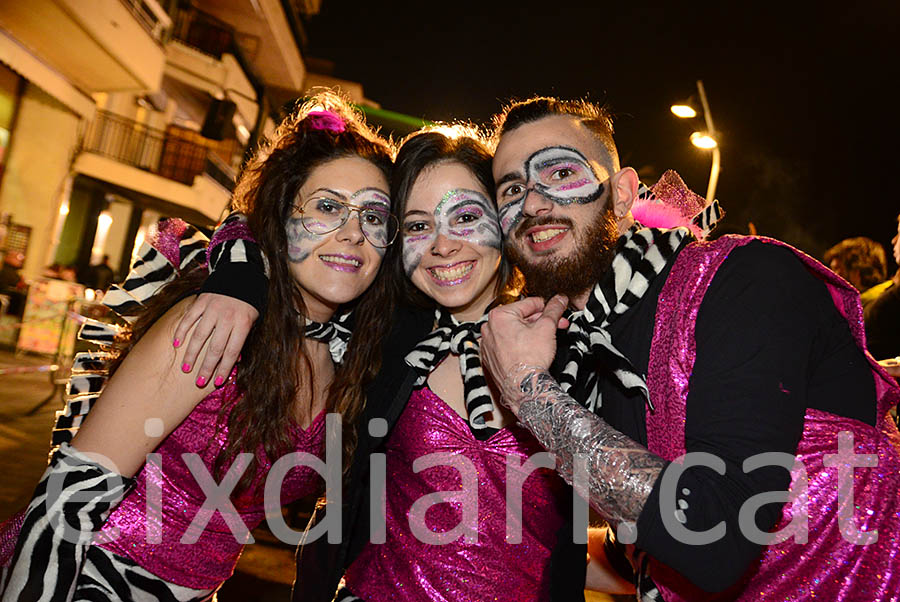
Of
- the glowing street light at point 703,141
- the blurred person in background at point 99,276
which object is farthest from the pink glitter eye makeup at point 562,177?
the blurred person in background at point 99,276

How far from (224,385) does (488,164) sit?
4.76 ft

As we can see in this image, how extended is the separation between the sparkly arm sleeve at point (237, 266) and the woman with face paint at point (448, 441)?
0.63 metres

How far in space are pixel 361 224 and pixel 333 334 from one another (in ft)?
1.61

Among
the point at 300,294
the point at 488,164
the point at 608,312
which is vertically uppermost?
the point at 488,164

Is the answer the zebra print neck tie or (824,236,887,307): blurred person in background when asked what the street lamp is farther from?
the zebra print neck tie

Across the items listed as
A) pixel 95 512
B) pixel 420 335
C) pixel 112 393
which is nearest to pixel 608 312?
pixel 420 335

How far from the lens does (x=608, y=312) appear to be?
1.86 meters

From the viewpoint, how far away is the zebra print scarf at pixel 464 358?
2275mm

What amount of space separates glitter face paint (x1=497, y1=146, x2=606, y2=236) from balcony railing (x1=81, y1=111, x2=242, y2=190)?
47.9ft

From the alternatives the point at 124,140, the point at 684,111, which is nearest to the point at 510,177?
the point at 684,111

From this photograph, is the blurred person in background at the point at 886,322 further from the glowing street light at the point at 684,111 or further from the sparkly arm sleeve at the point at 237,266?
the sparkly arm sleeve at the point at 237,266

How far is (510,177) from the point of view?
238 cm

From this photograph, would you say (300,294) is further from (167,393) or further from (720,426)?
(720,426)

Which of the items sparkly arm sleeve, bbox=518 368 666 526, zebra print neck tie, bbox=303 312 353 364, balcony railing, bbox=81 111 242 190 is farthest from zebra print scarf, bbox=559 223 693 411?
balcony railing, bbox=81 111 242 190
